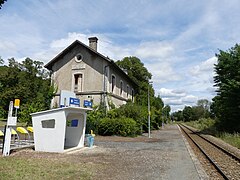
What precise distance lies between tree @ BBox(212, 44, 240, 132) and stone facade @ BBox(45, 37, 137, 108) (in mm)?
11603

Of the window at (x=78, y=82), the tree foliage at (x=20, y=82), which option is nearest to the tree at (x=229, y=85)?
the window at (x=78, y=82)

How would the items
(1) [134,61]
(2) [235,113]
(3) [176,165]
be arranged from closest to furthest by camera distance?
(3) [176,165], (2) [235,113], (1) [134,61]

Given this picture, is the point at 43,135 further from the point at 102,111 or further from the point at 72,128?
the point at 102,111

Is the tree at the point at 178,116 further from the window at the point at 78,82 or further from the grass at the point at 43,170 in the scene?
the grass at the point at 43,170

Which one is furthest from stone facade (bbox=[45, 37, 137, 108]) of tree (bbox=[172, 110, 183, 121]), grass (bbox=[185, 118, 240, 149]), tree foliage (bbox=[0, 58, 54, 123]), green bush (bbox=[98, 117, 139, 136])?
tree (bbox=[172, 110, 183, 121])

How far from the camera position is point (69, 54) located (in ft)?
89.0

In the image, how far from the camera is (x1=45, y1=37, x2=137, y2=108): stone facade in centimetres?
2506

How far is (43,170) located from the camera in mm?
7551

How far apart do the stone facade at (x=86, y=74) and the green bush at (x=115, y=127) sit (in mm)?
2847

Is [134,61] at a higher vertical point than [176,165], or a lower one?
higher

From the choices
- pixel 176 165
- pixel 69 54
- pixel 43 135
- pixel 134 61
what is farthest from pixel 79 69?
pixel 134 61

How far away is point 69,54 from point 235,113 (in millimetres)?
18913

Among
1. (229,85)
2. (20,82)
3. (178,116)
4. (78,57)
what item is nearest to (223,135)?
(229,85)

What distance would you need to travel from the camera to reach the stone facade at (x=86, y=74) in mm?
25062
